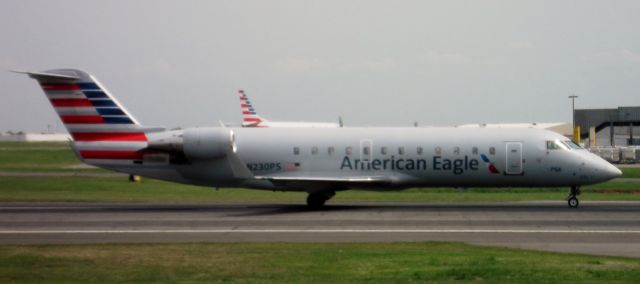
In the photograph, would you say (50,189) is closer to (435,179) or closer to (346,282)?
(435,179)

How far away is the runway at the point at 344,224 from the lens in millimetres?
23734

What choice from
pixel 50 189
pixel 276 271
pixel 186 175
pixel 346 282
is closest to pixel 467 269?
pixel 346 282

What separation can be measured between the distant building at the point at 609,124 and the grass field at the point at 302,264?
9281 centimetres

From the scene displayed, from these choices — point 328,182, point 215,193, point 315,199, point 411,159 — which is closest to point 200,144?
point 315,199

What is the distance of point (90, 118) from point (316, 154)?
8.81 m

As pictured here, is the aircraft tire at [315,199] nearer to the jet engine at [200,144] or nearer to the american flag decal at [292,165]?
the american flag decal at [292,165]

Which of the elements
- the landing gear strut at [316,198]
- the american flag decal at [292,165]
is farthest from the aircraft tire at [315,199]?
the american flag decal at [292,165]

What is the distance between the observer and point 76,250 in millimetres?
21031

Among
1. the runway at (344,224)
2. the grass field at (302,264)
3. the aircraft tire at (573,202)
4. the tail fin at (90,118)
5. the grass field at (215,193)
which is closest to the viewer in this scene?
the grass field at (302,264)

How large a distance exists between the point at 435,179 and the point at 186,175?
9633mm

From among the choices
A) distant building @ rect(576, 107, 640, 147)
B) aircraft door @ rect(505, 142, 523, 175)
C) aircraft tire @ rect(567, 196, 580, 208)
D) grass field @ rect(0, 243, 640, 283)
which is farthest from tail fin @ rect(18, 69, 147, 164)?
distant building @ rect(576, 107, 640, 147)

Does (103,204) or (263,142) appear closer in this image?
(263,142)

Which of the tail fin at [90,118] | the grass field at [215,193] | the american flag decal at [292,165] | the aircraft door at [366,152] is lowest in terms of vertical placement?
the grass field at [215,193]

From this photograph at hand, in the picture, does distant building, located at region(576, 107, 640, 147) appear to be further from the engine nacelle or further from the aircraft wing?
the engine nacelle
